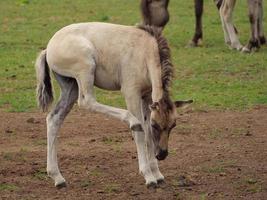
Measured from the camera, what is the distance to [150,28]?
26.8 ft

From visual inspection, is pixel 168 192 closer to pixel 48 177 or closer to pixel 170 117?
pixel 170 117

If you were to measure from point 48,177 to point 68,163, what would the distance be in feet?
1.88

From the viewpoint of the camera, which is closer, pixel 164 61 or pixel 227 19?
pixel 164 61

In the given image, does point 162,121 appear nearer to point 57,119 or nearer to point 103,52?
point 103,52

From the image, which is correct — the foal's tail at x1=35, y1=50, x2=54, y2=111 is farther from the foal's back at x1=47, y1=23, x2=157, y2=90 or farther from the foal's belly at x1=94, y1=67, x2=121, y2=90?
the foal's belly at x1=94, y1=67, x2=121, y2=90

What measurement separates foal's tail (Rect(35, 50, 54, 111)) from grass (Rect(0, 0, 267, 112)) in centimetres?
353

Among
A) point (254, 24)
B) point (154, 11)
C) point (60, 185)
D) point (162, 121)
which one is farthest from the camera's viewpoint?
point (254, 24)

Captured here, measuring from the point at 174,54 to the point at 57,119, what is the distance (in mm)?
7468

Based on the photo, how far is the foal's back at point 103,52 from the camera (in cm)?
804

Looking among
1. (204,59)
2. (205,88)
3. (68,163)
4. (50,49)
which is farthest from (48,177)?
(204,59)

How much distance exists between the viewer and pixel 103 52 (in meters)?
8.18

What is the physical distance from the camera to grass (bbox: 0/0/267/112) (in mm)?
12656

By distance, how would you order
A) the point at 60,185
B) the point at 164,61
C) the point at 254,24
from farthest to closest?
the point at 254,24
the point at 60,185
the point at 164,61

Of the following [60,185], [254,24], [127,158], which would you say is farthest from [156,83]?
[254,24]
